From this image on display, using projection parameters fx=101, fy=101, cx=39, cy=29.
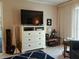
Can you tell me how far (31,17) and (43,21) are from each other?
89 cm

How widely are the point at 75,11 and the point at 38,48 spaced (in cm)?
259

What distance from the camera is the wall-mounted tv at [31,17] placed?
15.5 ft

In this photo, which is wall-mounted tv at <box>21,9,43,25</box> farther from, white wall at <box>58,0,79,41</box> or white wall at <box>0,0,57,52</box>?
white wall at <box>58,0,79,41</box>

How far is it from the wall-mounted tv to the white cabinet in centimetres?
33

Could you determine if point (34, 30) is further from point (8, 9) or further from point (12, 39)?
point (8, 9)

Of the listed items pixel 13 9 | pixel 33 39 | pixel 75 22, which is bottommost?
pixel 33 39

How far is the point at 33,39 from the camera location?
4.76 m

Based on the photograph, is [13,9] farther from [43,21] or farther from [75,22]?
[75,22]

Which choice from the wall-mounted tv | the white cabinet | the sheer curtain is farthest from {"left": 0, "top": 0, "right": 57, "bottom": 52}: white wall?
the sheer curtain

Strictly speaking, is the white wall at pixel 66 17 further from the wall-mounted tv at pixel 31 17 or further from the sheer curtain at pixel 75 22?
the wall-mounted tv at pixel 31 17

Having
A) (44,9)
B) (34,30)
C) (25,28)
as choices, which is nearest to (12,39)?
(25,28)

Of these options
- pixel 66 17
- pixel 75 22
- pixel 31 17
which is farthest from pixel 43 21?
pixel 75 22

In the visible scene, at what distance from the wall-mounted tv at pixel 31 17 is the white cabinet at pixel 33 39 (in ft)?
1.08

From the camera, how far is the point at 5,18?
15.0ft
